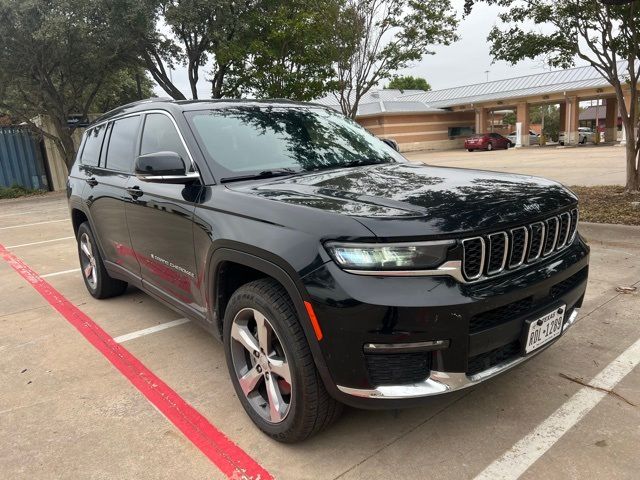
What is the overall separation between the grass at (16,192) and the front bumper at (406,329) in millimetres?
20554

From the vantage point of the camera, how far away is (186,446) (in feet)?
8.55

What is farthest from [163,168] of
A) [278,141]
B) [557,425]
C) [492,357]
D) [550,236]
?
[557,425]

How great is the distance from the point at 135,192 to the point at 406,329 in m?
2.47

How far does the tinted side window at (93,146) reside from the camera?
4.69 metres

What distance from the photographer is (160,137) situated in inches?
138

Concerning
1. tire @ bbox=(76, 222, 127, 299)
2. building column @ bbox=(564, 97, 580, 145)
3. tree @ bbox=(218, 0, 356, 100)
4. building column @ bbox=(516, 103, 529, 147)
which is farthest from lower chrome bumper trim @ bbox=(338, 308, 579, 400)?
building column @ bbox=(516, 103, 529, 147)

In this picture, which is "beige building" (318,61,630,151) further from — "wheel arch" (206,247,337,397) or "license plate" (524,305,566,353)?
"license plate" (524,305,566,353)

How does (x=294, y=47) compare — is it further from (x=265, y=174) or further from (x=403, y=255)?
(x=403, y=255)

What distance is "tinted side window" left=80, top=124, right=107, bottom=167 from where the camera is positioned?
4.69 metres

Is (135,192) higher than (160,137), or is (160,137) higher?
(160,137)

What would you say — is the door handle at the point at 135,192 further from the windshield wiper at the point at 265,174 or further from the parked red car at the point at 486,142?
the parked red car at the point at 486,142

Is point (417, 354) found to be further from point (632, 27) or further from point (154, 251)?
point (632, 27)

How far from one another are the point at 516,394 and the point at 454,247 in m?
1.32

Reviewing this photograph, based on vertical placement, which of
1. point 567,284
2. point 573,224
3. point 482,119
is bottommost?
point 567,284
